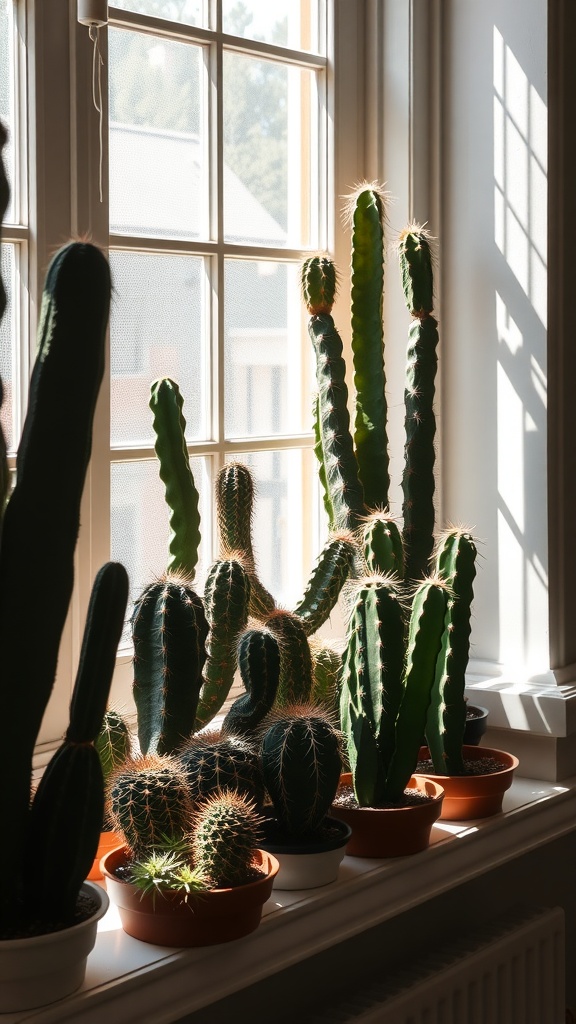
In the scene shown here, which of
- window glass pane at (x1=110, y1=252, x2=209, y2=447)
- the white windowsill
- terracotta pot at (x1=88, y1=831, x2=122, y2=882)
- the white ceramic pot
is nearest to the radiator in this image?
the white windowsill

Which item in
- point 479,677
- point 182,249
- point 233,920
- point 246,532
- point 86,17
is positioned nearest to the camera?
point 233,920

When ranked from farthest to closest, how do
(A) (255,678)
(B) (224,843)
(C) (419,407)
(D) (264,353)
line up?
(D) (264,353) → (C) (419,407) → (A) (255,678) → (B) (224,843)

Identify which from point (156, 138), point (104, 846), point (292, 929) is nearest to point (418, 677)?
point (292, 929)

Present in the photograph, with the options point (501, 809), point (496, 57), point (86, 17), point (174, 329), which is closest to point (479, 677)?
point (501, 809)

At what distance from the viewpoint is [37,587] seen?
3.67ft

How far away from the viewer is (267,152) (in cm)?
206

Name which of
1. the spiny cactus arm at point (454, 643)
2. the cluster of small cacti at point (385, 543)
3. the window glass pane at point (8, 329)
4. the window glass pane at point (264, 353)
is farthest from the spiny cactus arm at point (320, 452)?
the window glass pane at point (8, 329)

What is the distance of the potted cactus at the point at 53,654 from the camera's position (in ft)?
3.59

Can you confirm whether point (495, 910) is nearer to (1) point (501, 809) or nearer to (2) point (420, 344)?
(1) point (501, 809)

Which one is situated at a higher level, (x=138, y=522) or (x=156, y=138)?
(x=156, y=138)

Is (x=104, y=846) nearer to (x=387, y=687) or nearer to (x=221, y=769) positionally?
(x=221, y=769)

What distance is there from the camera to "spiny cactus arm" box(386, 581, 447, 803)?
5.41ft

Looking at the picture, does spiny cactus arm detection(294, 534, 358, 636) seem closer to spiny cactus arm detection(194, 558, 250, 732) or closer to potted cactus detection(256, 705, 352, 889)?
spiny cactus arm detection(194, 558, 250, 732)

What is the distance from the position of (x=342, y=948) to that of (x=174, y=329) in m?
1.04
